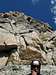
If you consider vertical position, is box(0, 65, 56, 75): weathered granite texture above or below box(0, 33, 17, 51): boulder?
below

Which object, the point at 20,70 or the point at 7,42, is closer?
the point at 20,70

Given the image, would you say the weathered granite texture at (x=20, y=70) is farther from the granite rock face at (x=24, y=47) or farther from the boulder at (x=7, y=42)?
→ the boulder at (x=7, y=42)

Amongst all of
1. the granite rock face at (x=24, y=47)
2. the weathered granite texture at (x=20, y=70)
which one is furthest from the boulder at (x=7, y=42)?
the weathered granite texture at (x=20, y=70)

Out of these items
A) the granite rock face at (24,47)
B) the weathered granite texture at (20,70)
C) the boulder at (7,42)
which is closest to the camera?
the weathered granite texture at (20,70)

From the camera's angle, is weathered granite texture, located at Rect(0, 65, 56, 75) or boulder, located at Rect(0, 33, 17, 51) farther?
boulder, located at Rect(0, 33, 17, 51)

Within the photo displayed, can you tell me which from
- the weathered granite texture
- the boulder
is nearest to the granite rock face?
the boulder

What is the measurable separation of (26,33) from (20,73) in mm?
15521

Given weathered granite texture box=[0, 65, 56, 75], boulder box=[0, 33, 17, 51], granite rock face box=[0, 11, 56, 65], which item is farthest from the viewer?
boulder box=[0, 33, 17, 51]

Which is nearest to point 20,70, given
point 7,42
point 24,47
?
point 24,47

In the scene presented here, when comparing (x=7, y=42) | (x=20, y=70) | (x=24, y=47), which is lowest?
(x=20, y=70)

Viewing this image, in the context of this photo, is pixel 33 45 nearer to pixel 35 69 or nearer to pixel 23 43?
pixel 23 43

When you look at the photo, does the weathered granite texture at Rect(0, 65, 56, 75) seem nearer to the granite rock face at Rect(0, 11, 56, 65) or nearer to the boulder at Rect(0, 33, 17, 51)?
the granite rock face at Rect(0, 11, 56, 65)

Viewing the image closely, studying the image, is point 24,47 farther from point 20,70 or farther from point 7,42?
point 20,70

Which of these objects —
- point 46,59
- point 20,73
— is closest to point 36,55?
point 46,59
